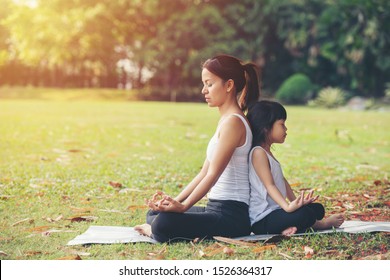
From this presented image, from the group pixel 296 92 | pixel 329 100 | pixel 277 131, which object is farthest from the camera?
pixel 296 92

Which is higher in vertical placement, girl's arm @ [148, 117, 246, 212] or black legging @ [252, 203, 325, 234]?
girl's arm @ [148, 117, 246, 212]

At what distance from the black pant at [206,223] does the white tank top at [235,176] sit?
29mm

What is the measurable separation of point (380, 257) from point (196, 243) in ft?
2.36

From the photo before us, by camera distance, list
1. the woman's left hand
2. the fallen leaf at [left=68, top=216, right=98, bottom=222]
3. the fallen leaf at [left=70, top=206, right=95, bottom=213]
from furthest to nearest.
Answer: the fallen leaf at [left=70, top=206, right=95, bottom=213] < the fallen leaf at [left=68, top=216, right=98, bottom=222] < the woman's left hand

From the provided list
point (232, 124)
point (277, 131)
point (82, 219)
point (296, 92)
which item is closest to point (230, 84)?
point (232, 124)

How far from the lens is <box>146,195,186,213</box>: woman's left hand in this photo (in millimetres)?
2465

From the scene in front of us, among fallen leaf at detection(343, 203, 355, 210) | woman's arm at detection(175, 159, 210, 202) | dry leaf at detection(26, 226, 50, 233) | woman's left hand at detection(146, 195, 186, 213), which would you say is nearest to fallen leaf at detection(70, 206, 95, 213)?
dry leaf at detection(26, 226, 50, 233)

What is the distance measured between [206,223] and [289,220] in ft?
1.12

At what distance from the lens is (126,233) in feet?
9.10

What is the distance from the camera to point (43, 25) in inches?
573

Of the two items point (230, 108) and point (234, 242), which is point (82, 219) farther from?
point (230, 108)

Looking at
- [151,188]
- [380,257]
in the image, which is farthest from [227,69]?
[151,188]

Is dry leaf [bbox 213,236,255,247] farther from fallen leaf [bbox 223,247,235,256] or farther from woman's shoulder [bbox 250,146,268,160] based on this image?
woman's shoulder [bbox 250,146,268,160]
